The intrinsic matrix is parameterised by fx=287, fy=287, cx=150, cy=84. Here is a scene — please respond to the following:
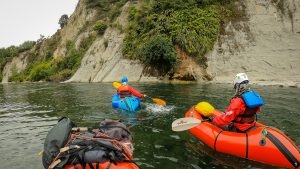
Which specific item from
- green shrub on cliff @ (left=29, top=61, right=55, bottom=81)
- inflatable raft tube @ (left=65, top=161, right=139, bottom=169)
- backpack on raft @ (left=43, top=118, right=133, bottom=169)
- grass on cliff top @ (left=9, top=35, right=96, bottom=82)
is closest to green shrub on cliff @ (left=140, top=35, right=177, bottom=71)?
grass on cliff top @ (left=9, top=35, right=96, bottom=82)

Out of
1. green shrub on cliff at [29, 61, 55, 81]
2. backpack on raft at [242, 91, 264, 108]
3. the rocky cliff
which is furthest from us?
green shrub on cliff at [29, 61, 55, 81]

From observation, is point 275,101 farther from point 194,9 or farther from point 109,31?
point 109,31

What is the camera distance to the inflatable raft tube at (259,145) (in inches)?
219

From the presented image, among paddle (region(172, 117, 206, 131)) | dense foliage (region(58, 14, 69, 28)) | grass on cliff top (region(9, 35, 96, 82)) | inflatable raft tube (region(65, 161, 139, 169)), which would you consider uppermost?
dense foliage (region(58, 14, 69, 28))

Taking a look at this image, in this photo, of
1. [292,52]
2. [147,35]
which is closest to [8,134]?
[147,35]

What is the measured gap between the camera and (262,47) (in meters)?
24.9

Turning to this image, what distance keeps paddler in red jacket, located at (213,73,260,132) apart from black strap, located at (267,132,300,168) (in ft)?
2.01

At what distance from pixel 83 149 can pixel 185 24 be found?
23.2 m

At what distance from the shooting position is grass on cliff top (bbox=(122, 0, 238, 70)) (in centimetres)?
2556

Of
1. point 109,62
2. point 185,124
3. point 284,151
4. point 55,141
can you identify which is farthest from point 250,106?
point 109,62

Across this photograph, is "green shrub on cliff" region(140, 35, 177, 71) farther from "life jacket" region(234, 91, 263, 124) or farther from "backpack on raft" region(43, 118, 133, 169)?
"backpack on raft" region(43, 118, 133, 169)

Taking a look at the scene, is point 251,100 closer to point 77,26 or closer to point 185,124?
point 185,124

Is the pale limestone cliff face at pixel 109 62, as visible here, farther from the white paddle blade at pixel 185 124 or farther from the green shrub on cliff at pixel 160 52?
the white paddle blade at pixel 185 124

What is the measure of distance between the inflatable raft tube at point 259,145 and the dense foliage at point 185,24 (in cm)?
1900
